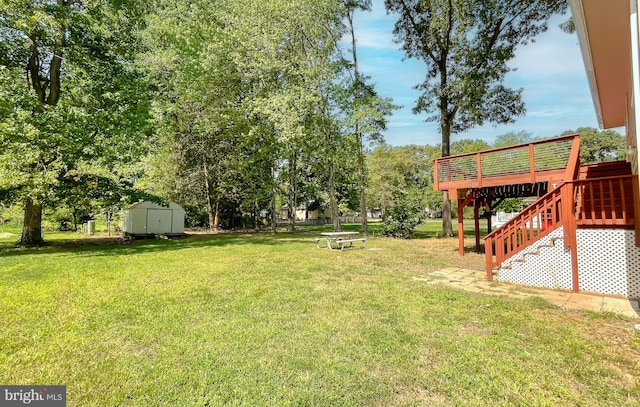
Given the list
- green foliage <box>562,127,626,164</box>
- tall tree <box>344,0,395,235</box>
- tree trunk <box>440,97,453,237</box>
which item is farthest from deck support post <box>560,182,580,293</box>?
green foliage <box>562,127,626,164</box>

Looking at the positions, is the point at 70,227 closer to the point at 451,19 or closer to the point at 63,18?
the point at 63,18

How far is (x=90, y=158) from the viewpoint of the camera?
1133cm

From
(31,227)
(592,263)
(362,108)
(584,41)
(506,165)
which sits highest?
(362,108)

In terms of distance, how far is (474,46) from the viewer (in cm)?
1513

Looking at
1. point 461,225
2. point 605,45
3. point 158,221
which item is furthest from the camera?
point 158,221

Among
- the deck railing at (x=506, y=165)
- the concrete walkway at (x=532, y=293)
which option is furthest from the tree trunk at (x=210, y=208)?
the concrete walkway at (x=532, y=293)

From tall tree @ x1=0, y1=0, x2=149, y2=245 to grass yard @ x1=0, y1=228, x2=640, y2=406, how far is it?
5.83 metres

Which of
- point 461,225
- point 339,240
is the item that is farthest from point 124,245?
point 461,225

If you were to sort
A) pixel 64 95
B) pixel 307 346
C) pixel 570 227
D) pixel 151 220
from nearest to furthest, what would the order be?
pixel 307 346
pixel 570 227
pixel 64 95
pixel 151 220

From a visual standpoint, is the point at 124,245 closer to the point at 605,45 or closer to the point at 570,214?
the point at 570,214

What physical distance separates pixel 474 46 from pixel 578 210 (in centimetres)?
1252

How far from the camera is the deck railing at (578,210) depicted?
17.3 ft

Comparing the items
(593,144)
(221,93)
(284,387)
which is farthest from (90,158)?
(593,144)

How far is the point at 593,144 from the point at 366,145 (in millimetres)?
35046
